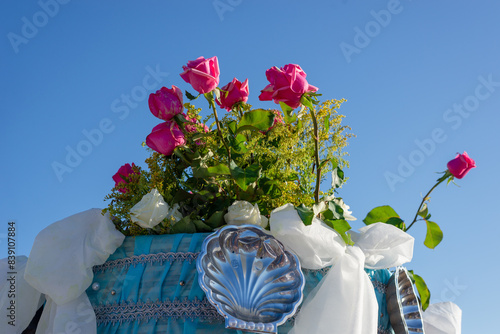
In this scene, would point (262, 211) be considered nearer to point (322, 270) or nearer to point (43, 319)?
point (322, 270)

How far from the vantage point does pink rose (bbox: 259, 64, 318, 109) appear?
1.52 metres

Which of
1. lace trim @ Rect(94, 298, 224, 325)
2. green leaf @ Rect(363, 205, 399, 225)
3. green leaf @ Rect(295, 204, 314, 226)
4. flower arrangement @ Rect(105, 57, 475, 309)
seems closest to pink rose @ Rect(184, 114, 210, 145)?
flower arrangement @ Rect(105, 57, 475, 309)

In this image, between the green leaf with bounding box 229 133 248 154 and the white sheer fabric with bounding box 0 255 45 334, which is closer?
the green leaf with bounding box 229 133 248 154

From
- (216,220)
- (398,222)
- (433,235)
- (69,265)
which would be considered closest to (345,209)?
(398,222)

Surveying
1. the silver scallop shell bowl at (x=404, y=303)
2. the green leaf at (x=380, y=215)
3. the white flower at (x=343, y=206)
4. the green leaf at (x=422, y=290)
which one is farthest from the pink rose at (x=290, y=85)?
the green leaf at (x=422, y=290)

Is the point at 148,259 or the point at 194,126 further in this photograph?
the point at 194,126

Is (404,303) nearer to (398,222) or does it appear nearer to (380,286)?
(380,286)

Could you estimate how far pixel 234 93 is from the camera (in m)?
1.79

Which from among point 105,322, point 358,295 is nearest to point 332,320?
point 358,295

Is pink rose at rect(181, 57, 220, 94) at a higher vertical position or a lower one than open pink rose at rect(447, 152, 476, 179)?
higher

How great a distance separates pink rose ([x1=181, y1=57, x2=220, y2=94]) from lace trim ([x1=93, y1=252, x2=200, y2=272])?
1.74ft

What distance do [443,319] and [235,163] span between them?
1.21 metres

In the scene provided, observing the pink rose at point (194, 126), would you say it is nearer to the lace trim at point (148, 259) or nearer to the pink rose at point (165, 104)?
the pink rose at point (165, 104)

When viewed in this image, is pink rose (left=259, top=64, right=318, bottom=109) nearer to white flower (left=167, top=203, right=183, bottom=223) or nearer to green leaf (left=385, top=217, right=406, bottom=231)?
white flower (left=167, top=203, right=183, bottom=223)
